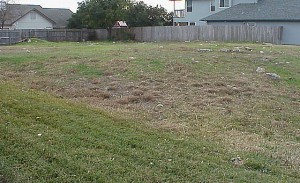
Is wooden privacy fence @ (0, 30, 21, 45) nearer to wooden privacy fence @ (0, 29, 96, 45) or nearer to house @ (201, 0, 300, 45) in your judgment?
wooden privacy fence @ (0, 29, 96, 45)

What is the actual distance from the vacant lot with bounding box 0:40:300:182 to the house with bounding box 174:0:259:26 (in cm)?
2943

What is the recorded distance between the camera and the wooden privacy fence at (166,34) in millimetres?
31562

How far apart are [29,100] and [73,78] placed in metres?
4.02

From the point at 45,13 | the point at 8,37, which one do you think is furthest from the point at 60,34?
the point at 45,13

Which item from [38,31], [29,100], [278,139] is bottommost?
[278,139]

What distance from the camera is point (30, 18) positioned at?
6191 centimetres

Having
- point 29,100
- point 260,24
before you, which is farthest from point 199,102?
point 260,24

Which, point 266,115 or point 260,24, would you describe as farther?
point 260,24

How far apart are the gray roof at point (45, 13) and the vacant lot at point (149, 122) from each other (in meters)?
46.8

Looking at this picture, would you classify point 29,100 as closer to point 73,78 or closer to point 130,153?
point 130,153

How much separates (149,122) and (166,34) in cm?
3098

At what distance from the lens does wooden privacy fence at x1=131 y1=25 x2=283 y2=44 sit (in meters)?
31.4

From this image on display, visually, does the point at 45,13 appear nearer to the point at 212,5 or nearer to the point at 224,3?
the point at 212,5

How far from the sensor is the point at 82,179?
4648 millimetres
